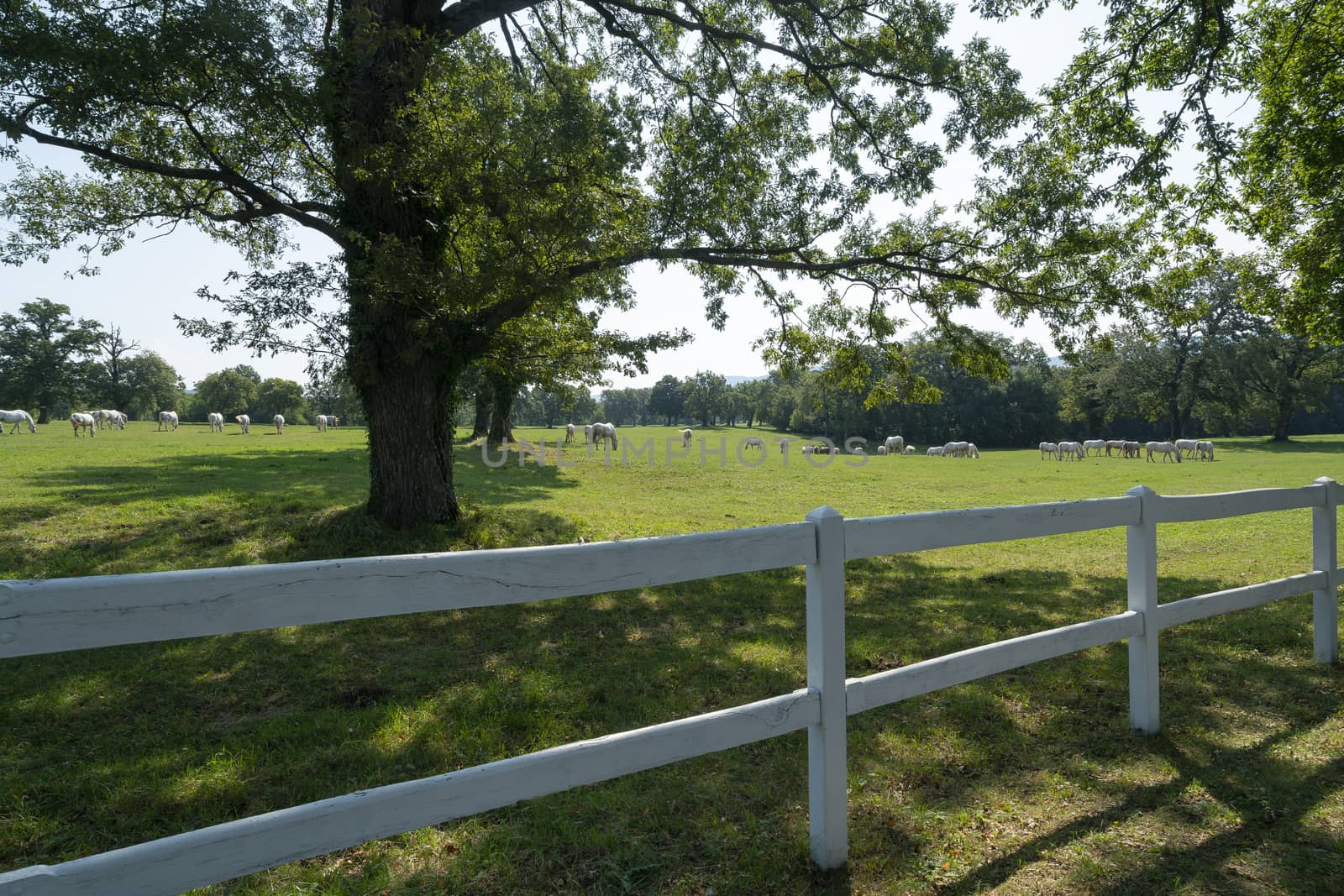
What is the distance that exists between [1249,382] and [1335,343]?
174 feet

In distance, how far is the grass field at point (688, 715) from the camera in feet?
10.1

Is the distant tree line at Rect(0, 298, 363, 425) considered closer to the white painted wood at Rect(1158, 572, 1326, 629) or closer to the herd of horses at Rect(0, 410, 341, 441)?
the herd of horses at Rect(0, 410, 341, 441)

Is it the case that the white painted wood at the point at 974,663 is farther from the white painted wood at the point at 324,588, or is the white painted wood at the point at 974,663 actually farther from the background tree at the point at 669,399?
the background tree at the point at 669,399

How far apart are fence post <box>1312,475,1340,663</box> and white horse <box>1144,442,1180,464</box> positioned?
134ft

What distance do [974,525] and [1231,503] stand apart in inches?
98.6

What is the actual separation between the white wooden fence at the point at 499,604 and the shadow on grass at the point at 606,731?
74cm

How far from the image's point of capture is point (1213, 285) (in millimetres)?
53250

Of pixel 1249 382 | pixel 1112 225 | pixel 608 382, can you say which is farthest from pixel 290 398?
pixel 1249 382

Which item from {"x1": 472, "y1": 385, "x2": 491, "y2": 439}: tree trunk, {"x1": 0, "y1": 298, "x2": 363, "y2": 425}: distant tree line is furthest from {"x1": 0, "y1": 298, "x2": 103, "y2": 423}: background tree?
{"x1": 472, "y1": 385, "x2": 491, "y2": 439}: tree trunk

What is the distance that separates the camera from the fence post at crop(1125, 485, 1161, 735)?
4129 millimetres

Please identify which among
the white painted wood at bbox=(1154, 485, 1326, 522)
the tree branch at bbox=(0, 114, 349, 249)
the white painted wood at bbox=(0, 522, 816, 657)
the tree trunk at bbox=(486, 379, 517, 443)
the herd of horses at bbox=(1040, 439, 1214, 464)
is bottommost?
the herd of horses at bbox=(1040, 439, 1214, 464)

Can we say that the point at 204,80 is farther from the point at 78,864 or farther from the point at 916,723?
the point at 916,723

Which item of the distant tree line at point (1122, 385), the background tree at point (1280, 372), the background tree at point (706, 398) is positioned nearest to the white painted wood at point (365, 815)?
the distant tree line at point (1122, 385)

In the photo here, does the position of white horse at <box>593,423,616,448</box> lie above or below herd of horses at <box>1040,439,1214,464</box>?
above
